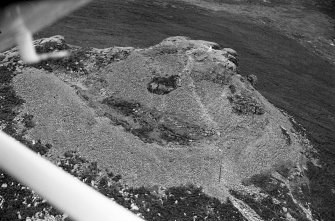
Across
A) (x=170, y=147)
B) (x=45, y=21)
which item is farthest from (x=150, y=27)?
(x=45, y=21)

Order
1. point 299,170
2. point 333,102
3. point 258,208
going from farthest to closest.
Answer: point 333,102 < point 299,170 < point 258,208

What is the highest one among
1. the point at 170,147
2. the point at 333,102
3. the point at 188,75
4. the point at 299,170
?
the point at 188,75

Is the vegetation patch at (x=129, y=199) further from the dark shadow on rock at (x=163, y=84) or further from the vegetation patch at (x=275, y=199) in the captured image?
the dark shadow on rock at (x=163, y=84)

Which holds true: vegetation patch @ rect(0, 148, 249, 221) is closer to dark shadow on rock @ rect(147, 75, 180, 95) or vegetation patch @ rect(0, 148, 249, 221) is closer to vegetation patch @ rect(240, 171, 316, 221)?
vegetation patch @ rect(240, 171, 316, 221)

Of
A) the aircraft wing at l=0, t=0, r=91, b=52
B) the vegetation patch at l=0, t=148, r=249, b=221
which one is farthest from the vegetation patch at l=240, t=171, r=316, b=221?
the aircraft wing at l=0, t=0, r=91, b=52

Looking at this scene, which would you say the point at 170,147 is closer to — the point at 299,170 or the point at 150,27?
the point at 299,170

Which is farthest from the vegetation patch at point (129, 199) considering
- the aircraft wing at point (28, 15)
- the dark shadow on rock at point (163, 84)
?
the aircraft wing at point (28, 15)

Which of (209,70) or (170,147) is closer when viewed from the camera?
(170,147)

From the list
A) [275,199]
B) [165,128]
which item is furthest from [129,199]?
[275,199]
